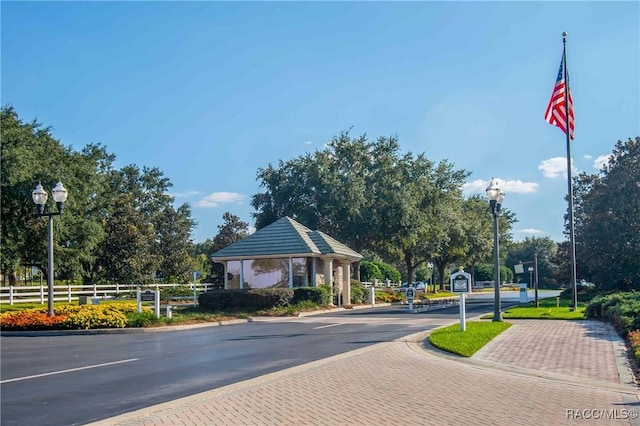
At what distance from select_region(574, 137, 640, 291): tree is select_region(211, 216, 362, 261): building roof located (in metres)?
15.5

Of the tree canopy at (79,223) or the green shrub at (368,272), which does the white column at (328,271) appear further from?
the green shrub at (368,272)

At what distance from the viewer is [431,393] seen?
9344 mm

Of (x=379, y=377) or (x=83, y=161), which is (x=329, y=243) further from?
(x=379, y=377)

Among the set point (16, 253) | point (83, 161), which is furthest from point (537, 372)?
point (83, 161)

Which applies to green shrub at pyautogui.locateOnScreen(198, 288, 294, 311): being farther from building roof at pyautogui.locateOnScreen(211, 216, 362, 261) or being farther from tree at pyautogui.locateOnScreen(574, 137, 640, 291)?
tree at pyautogui.locateOnScreen(574, 137, 640, 291)

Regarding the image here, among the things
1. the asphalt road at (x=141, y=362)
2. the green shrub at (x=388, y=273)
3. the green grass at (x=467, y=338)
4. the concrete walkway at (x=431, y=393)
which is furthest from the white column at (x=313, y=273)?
the green shrub at (x=388, y=273)

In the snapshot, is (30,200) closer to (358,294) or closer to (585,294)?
(358,294)

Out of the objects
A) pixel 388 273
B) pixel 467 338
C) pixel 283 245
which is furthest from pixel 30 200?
pixel 388 273

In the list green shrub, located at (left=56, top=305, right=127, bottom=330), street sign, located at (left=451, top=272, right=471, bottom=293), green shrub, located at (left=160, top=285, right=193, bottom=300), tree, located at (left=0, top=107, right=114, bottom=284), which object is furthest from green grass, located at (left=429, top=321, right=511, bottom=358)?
tree, located at (left=0, top=107, right=114, bottom=284)

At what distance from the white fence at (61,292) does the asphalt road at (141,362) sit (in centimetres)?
1440

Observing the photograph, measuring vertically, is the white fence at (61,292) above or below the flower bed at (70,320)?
below

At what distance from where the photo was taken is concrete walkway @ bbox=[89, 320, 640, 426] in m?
7.82

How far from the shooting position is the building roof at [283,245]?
112ft

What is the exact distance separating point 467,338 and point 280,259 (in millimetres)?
20060
